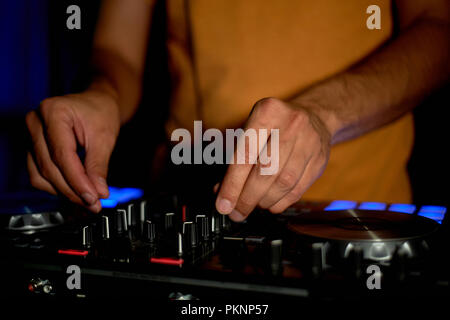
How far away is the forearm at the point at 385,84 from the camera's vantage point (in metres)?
0.90

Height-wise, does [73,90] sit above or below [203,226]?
above

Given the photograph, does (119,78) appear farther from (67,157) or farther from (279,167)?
(279,167)

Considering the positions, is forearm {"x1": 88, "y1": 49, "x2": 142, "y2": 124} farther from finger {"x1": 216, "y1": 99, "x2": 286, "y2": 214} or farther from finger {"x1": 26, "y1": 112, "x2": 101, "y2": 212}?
finger {"x1": 216, "y1": 99, "x2": 286, "y2": 214}

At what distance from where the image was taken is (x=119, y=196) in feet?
3.42

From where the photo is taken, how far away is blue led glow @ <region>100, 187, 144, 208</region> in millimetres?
974

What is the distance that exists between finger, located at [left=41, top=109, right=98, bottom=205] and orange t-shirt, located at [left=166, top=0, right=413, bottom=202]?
0.52 m

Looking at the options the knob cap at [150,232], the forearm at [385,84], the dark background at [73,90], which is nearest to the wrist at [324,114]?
the forearm at [385,84]

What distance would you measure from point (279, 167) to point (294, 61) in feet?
1.97

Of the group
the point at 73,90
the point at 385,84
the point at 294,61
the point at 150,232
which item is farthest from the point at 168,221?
the point at 73,90

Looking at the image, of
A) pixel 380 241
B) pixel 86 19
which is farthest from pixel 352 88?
pixel 86 19

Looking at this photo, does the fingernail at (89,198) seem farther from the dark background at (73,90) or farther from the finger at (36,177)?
the dark background at (73,90)

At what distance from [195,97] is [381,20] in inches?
22.9

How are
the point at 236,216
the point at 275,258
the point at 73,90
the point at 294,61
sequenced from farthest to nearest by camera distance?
the point at 73,90, the point at 294,61, the point at 236,216, the point at 275,258

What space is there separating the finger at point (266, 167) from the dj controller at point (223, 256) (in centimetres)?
5
